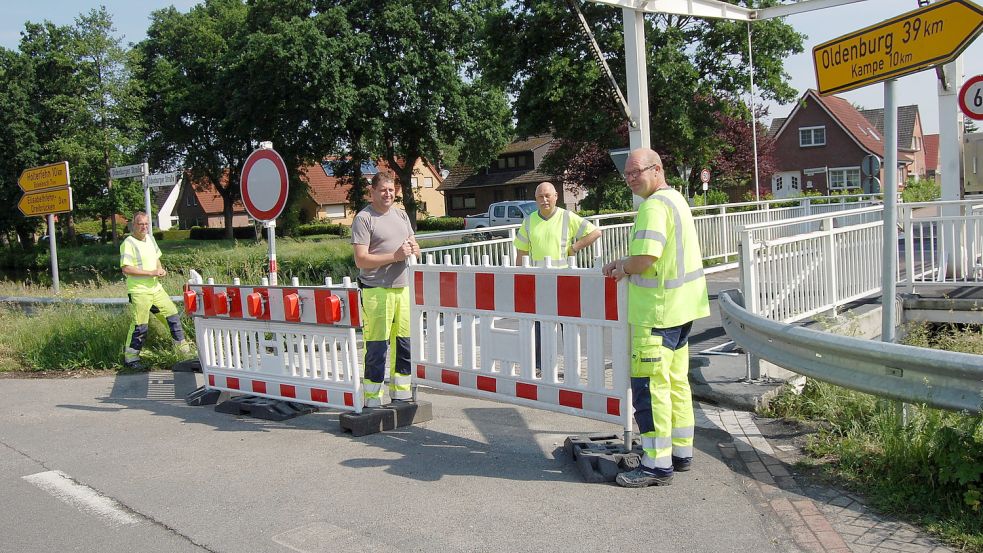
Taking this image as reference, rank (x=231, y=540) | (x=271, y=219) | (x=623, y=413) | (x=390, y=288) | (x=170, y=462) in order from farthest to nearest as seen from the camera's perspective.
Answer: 1. (x=271, y=219)
2. (x=390, y=288)
3. (x=170, y=462)
4. (x=623, y=413)
5. (x=231, y=540)

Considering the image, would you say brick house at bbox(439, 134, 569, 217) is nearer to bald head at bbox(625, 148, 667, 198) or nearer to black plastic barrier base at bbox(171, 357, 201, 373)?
black plastic barrier base at bbox(171, 357, 201, 373)

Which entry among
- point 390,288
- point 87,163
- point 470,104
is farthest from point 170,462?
point 87,163

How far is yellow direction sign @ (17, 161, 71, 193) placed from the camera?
15.0 meters

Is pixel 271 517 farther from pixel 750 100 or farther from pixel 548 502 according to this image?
pixel 750 100

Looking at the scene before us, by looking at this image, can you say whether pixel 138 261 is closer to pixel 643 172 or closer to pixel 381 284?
pixel 381 284

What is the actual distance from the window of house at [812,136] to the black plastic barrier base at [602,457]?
197 feet

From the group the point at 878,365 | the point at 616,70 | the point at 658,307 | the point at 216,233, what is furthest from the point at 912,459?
the point at 216,233

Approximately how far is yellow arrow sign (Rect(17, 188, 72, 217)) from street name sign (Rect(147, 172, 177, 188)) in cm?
296

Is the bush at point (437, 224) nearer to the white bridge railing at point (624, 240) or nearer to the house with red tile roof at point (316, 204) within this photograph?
the house with red tile roof at point (316, 204)

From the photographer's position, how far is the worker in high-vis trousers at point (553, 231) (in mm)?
7402

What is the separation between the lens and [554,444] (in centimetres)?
579

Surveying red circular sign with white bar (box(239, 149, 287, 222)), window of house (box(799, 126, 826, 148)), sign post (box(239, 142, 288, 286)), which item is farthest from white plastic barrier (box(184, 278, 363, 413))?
window of house (box(799, 126, 826, 148))

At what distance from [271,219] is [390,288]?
163cm

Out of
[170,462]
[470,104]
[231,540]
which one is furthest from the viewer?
[470,104]
